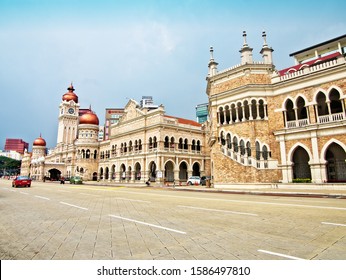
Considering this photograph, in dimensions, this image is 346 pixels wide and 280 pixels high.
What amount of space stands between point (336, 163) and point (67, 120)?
3019 inches

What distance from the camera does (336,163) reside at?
21062mm

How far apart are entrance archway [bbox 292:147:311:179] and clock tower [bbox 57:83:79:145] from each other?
70341mm

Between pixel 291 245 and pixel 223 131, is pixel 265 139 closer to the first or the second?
pixel 223 131

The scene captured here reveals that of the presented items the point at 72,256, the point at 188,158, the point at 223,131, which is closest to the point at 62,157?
the point at 188,158

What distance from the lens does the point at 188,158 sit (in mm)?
43719

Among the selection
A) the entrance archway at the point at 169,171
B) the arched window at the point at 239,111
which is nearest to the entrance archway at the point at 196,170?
the entrance archway at the point at 169,171

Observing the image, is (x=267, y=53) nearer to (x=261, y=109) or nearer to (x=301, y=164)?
(x=261, y=109)

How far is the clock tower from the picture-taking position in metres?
77.0

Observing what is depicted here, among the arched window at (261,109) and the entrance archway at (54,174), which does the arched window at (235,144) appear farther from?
the entrance archway at (54,174)

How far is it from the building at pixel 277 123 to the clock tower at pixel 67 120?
63.0 meters

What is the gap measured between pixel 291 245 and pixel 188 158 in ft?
129

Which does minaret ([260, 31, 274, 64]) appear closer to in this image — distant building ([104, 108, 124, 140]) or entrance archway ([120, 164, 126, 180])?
entrance archway ([120, 164, 126, 180])

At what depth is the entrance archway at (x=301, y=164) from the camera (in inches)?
890

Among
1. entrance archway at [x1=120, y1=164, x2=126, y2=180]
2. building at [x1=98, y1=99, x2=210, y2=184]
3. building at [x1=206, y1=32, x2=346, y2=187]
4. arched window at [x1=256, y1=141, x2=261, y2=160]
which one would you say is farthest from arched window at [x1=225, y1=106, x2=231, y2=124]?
entrance archway at [x1=120, y1=164, x2=126, y2=180]
